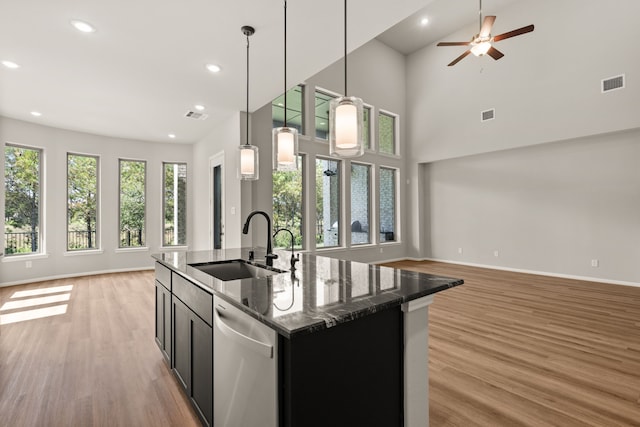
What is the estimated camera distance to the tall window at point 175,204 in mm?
7148

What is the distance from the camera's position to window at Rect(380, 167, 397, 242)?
7992mm

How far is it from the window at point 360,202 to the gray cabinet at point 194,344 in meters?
5.45

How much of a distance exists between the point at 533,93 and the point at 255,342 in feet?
23.7

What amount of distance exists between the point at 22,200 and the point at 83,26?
4416mm

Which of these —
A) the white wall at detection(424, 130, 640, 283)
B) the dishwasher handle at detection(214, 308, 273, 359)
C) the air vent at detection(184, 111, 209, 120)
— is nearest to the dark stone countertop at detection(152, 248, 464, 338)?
the dishwasher handle at detection(214, 308, 273, 359)

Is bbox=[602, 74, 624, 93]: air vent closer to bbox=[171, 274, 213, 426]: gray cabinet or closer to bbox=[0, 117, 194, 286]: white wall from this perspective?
bbox=[171, 274, 213, 426]: gray cabinet

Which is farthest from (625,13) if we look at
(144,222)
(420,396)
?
(144,222)

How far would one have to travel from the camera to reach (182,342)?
6.79 feet

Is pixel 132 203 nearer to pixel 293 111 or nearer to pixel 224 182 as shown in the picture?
pixel 224 182

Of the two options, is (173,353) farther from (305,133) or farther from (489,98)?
(489,98)

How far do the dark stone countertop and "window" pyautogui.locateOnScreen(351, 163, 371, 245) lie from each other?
5.33 meters

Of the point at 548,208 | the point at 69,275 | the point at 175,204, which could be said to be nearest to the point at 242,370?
the point at 69,275

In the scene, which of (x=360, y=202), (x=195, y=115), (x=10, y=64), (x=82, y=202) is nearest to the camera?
(x=10, y=64)

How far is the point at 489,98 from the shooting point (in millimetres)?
6805
